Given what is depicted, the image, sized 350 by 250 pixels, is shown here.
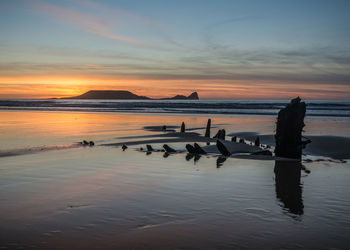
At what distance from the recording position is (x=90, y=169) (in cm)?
873

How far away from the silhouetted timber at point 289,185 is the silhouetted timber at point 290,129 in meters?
0.90

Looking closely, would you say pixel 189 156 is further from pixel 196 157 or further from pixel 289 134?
pixel 289 134

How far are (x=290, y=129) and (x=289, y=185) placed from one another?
4587 mm

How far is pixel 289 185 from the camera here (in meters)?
Answer: 7.41

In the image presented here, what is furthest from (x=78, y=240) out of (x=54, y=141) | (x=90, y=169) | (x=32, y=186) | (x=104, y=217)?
(x=54, y=141)

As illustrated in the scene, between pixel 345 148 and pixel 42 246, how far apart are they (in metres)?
12.7

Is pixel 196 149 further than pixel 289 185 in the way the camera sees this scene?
Yes

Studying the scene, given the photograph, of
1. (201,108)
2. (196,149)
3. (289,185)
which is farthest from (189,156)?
(201,108)

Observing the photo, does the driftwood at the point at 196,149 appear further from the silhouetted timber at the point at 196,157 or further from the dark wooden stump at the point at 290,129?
the dark wooden stump at the point at 290,129

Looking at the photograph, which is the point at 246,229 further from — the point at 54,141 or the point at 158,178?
the point at 54,141

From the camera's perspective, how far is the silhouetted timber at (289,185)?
5.77m

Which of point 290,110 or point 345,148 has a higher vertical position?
point 290,110

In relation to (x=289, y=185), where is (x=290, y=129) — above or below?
above

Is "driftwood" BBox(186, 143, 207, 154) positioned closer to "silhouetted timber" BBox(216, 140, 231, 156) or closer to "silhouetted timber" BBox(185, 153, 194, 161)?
"silhouetted timber" BBox(185, 153, 194, 161)
